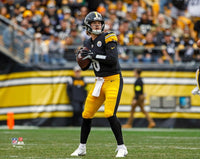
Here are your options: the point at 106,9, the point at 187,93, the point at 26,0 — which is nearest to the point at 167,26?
the point at 106,9

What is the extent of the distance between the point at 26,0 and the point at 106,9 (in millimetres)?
2952

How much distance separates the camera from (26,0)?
18.4 metres

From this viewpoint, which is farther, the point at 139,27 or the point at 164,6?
the point at 164,6

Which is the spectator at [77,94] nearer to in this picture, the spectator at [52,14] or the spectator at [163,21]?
the spectator at [52,14]

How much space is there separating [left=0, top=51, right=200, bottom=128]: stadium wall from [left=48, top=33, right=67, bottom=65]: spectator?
0.28 m

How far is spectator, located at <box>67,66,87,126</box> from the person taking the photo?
15242 mm

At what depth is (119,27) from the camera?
1700 cm

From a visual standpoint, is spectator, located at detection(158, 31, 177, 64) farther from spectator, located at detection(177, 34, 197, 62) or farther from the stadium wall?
the stadium wall

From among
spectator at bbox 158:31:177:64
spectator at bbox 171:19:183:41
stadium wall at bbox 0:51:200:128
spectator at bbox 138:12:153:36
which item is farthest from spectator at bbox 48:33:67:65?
spectator at bbox 171:19:183:41

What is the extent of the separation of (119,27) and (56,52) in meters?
2.59

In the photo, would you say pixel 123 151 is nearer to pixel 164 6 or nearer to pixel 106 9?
pixel 106 9

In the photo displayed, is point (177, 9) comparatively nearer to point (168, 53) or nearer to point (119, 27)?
point (119, 27)

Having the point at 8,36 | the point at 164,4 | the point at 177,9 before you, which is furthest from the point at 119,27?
the point at 164,4

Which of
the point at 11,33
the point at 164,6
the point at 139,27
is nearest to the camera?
the point at 11,33
